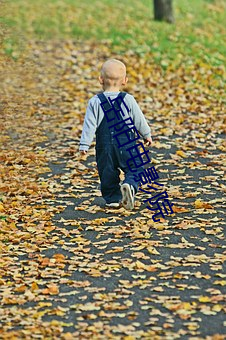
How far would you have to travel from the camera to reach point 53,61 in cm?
1549

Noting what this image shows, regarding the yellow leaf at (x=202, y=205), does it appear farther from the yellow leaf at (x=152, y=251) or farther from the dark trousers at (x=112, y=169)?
the yellow leaf at (x=152, y=251)

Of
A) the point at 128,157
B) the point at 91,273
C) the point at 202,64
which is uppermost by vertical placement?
the point at 202,64

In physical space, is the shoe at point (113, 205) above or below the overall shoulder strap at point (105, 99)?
below

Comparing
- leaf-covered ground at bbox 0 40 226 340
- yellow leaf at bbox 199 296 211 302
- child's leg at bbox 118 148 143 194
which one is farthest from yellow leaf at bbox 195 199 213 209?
yellow leaf at bbox 199 296 211 302

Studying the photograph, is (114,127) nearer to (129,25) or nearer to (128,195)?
(128,195)

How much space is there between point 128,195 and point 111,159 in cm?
51

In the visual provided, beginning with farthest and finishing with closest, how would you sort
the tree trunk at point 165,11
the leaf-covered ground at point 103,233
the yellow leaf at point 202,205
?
the tree trunk at point 165,11 → the yellow leaf at point 202,205 → the leaf-covered ground at point 103,233

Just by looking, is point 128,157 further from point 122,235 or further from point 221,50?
point 221,50

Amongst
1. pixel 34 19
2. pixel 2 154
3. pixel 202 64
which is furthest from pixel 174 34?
pixel 2 154

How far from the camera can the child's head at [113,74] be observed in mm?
7363

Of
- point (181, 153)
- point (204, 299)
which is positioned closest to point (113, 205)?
point (181, 153)

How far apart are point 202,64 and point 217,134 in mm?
4123

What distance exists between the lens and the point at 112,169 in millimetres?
7668

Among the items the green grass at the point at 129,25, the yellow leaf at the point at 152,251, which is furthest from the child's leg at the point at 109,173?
the green grass at the point at 129,25
